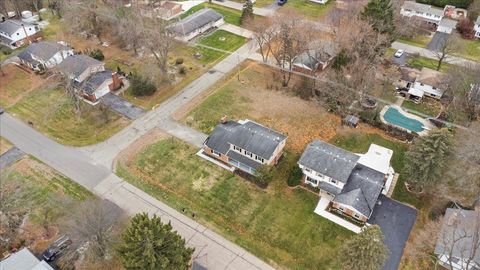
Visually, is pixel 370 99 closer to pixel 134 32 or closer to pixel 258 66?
pixel 258 66

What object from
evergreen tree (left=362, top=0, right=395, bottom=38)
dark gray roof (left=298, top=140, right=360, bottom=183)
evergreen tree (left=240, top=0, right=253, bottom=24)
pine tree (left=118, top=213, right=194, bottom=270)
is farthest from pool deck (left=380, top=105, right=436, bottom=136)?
pine tree (left=118, top=213, right=194, bottom=270)

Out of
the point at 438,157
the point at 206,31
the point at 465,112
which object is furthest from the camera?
the point at 206,31

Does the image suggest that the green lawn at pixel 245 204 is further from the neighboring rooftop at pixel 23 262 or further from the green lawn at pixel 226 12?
the green lawn at pixel 226 12

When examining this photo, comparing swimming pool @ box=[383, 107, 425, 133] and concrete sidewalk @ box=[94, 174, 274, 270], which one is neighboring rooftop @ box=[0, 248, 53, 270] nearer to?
concrete sidewalk @ box=[94, 174, 274, 270]

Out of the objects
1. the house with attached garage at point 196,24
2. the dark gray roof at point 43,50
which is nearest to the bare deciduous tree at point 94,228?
the dark gray roof at point 43,50

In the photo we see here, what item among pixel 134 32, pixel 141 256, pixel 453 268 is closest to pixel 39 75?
pixel 134 32
